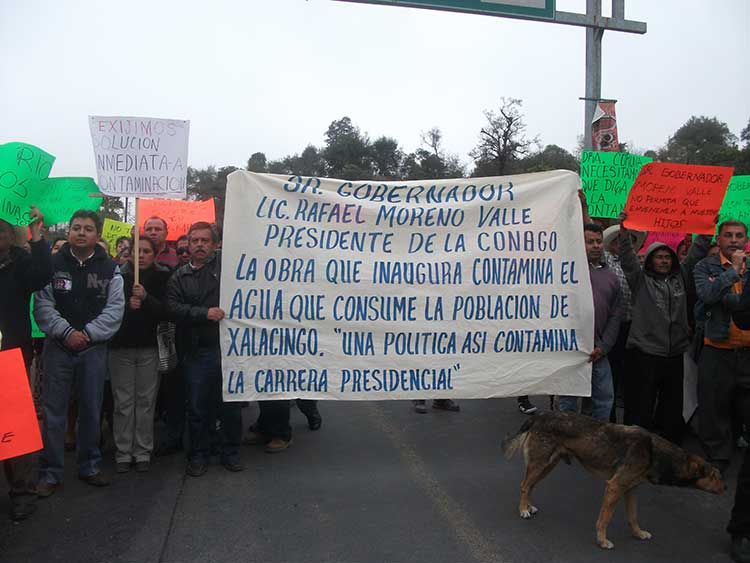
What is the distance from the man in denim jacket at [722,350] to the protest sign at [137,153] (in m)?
4.10

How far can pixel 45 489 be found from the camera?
158 inches

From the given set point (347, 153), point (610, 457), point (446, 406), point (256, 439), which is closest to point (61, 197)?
point (256, 439)

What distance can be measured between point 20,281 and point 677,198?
5013 millimetres

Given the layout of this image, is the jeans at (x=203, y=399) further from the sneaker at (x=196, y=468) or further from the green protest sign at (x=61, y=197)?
the green protest sign at (x=61, y=197)

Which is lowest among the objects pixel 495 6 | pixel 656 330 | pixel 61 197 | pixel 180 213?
pixel 656 330

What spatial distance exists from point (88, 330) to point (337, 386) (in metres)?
1.80

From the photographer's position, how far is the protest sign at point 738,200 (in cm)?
565

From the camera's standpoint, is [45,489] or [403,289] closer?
[45,489]

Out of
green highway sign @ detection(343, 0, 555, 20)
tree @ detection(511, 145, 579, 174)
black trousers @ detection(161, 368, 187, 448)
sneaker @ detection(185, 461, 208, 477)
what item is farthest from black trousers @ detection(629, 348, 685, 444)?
tree @ detection(511, 145, 579, 174)

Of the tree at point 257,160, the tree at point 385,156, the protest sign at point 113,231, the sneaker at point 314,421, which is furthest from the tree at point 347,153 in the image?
the sneaker at point 314,421

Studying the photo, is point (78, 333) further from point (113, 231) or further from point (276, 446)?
point (113, 231)

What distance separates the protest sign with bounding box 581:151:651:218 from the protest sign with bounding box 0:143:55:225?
4.69m

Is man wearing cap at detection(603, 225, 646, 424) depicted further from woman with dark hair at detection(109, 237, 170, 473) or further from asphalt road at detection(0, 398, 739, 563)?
woman with dark hair at detection(109, 237, 170, 473)

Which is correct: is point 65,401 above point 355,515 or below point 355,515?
above
